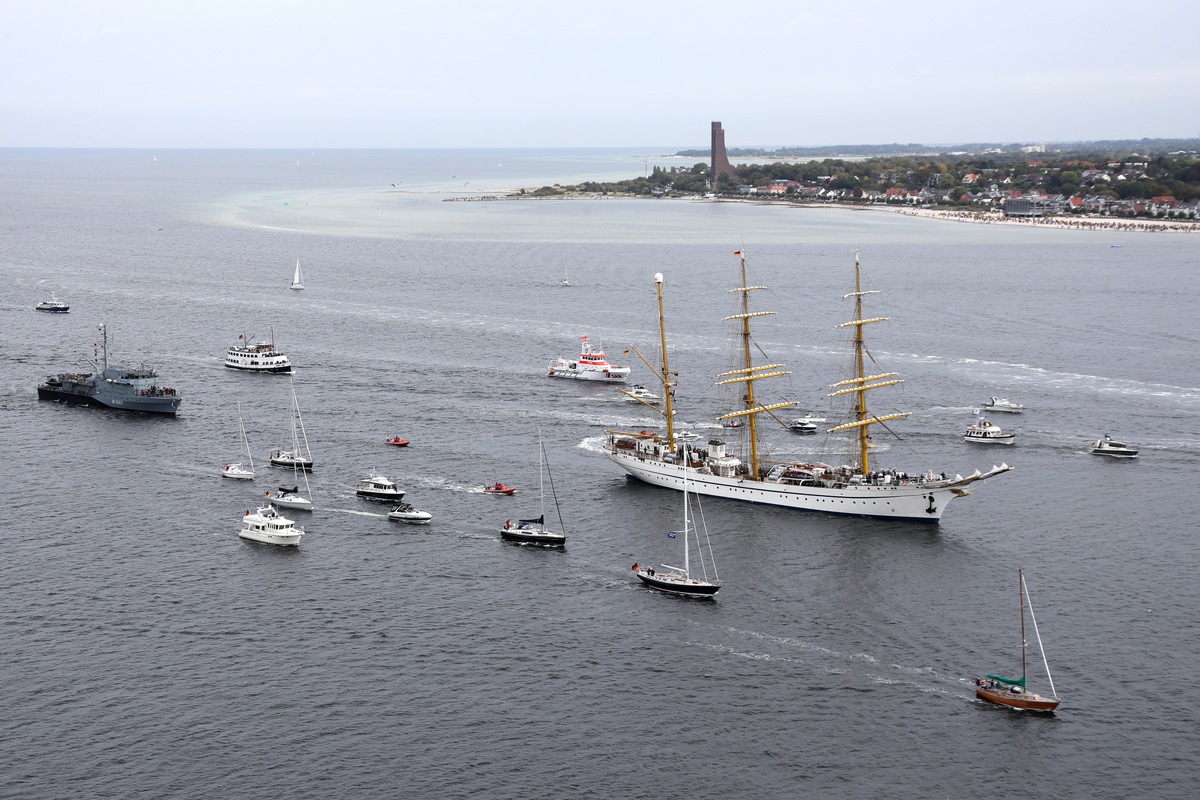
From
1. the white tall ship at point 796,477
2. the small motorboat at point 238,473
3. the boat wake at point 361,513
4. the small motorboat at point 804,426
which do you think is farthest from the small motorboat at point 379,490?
the small motorboat at point 804,426

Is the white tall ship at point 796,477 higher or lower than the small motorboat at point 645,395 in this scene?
lower

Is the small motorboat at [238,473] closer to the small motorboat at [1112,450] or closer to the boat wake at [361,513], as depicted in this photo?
the boat wake at [361,513]

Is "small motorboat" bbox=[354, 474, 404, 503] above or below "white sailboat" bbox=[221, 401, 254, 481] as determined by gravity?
below

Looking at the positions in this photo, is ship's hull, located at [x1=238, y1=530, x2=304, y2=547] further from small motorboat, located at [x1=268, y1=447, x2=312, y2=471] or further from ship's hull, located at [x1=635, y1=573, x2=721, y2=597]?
ship's hull, located at [x1=635, y1=573, x2=721, y2=597]

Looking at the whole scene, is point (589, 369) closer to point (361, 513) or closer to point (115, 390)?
point (115, 390)

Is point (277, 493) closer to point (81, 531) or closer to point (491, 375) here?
point (81, 531)

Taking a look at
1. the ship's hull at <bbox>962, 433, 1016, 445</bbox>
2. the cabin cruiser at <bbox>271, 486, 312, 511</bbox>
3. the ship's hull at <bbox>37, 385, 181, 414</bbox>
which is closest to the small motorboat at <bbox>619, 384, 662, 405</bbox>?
the ship's hull at <bbox>962, 433, 1016, 445</bbox>
